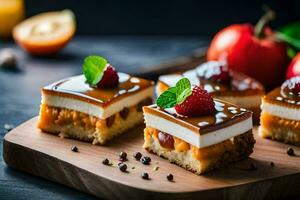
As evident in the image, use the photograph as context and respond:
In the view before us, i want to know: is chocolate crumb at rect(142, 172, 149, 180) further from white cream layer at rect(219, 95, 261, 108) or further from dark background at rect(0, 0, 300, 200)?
dark background at rect(0, 0, 300, 200)

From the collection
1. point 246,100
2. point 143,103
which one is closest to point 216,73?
point 246,100

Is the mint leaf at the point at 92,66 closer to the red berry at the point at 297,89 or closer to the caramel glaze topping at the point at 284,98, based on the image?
the caramel glaze topping at the point at 284,98

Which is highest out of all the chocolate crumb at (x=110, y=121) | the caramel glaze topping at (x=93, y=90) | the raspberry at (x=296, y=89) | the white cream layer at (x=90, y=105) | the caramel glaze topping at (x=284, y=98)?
the raspberry at (x=296, y=89)

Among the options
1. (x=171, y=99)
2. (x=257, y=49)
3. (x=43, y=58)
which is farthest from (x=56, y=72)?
(x=171, y=99)

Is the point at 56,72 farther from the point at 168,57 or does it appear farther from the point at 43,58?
the point at 168,57

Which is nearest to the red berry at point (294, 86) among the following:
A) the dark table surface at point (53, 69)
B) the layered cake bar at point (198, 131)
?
the layered cake bar at point (198, 131)

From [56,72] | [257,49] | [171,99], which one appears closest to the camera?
[171,99]
